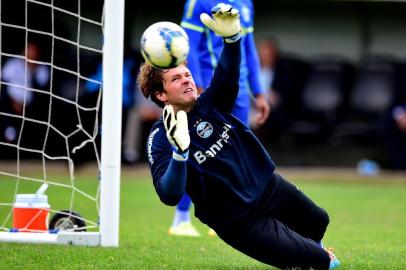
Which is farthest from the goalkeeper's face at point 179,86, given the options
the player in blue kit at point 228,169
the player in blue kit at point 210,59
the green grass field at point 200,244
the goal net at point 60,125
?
the player in blue kit at point 210,59

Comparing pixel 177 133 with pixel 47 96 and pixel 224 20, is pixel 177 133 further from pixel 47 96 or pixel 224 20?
pixel 47 96

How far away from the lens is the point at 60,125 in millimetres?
16688

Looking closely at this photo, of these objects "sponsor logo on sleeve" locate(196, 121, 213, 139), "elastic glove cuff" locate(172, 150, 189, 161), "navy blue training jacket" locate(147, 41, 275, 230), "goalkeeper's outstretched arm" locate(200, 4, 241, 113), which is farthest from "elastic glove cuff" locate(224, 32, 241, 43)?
"elastic glove cuff" locate(172, 150, 189, 161)

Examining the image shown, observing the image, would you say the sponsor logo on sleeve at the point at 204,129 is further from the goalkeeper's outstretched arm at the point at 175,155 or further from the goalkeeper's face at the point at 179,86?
the goalkeeper's outstretched arm at the point at 175,155

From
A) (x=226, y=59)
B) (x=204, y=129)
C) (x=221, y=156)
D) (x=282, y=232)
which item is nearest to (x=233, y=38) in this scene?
(x=226, y=59)

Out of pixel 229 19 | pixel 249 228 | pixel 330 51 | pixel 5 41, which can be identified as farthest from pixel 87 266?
pixel 330 51

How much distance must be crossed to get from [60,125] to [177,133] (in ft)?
37.3

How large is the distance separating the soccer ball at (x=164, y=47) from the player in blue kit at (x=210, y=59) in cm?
267

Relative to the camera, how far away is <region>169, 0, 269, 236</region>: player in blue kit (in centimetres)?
876

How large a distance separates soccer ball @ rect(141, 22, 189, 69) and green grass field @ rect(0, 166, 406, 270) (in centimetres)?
148

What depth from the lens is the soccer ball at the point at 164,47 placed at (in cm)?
587

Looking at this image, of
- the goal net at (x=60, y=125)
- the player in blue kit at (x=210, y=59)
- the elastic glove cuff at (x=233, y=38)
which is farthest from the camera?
the player in blue kit at (x=210, y=59)

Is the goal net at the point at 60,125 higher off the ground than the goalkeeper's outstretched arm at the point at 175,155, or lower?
lower

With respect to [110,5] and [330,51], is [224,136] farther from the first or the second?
[330,51]
